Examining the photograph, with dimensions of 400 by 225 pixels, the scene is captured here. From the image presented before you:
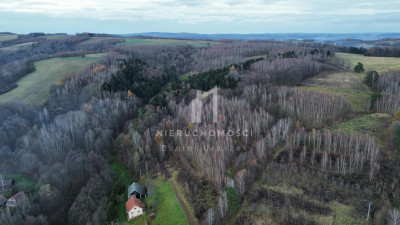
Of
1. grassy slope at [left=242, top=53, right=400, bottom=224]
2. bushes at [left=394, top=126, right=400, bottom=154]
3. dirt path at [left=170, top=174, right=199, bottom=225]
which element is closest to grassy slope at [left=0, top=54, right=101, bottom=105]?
dirt path at [left=170, top=174, right=199, bottom=225]

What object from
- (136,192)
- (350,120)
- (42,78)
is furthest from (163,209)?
(42,78)

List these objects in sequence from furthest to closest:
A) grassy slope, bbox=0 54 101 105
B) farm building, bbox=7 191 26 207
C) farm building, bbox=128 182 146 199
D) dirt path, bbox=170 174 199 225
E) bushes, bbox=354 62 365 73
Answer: bushes, bbox=354 62 365 73
grassy slope, bbox=0 54 101 105
farm building, bbox=128 182 146 199
farm building, bbox=7 191 26 207
dirt path, bbox=170 174 199 225

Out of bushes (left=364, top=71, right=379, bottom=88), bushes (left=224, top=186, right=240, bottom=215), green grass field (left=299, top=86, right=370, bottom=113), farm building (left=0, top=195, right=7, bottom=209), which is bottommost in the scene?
farm building (left=0, top=195, right=7, bottom=209)

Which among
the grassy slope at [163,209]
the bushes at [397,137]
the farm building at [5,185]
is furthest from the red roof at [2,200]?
the bushes at [397,137]

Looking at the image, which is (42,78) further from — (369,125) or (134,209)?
(369,125)

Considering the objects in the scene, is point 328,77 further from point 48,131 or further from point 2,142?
point 2,142

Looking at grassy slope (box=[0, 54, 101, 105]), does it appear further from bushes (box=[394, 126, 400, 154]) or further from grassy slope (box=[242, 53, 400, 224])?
bushes (box=[394, 126, 400, 154])

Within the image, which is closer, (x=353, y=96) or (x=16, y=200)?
(x=16, y=200)
